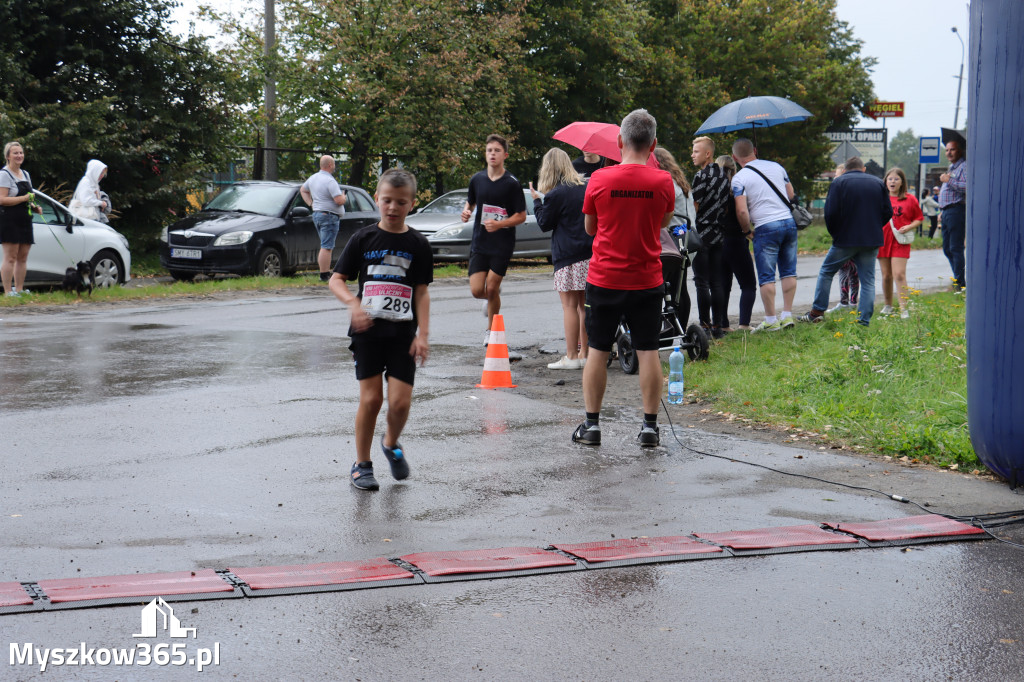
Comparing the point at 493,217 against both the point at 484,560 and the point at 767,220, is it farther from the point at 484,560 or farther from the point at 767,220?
the point at 484,560

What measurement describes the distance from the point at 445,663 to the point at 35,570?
5.98 feet

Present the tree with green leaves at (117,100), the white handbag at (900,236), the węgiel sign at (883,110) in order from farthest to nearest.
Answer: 1. the węgiel sign at (883,110)
2. the tree with green leaves at (117,100)
3. the white handbag at (900,236)

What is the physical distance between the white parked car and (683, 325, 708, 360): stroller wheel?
375 inches

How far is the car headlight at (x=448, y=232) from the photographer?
842 inches

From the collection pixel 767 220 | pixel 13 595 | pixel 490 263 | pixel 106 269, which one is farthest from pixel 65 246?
pixel 13 595

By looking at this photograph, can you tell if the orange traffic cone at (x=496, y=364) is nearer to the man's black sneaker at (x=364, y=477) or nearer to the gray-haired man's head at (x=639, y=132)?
the gray-haired man's head at (x=639, y=132)

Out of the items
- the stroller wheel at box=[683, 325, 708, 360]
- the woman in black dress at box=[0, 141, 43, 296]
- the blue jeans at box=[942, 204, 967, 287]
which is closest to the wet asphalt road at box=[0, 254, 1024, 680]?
the stroller wheel at box=[683, 325, 708, 360]

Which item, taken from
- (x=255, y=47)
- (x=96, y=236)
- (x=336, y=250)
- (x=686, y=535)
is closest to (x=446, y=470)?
(x=686, y=535)

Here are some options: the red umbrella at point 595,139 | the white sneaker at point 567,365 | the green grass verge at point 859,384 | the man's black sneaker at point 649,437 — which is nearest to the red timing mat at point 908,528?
the green grass verge at point 859,384

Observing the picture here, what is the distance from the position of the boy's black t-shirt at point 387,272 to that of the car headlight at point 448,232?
50.9ft

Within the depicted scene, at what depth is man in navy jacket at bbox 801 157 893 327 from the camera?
37.1ft

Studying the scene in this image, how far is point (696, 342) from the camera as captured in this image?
9.77m

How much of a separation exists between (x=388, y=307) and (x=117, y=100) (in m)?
17.8

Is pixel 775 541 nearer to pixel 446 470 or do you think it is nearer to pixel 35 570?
pixel 446 470
